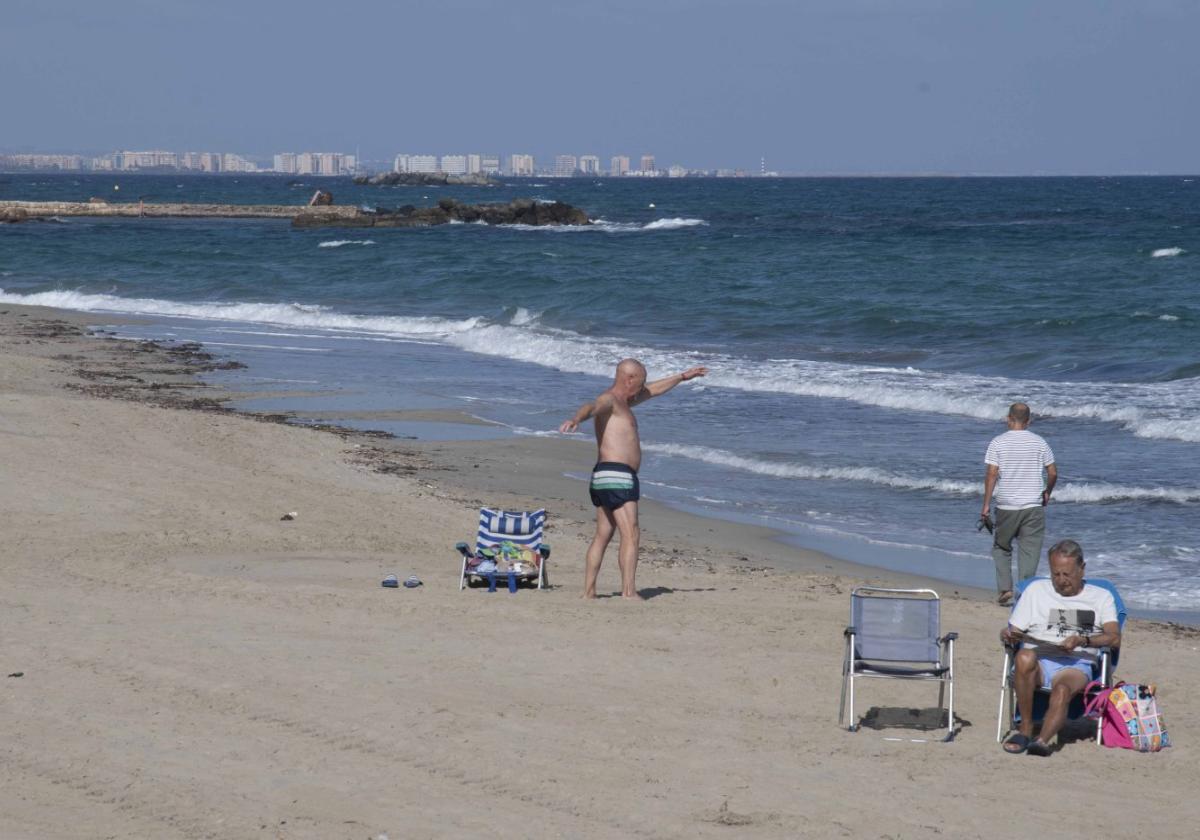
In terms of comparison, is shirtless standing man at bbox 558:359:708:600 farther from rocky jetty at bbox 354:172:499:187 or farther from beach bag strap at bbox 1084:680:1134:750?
rocky jetty at bbox 354:172:499:187

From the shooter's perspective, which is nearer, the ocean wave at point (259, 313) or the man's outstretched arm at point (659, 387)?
the man's outstretched arm at point (659, 387)

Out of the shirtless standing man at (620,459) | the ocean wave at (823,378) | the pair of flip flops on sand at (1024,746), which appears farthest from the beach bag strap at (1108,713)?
the ocean wave at (823,378)

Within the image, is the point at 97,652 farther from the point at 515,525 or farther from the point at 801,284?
the point at 801,284

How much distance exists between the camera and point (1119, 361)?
75.3 feet

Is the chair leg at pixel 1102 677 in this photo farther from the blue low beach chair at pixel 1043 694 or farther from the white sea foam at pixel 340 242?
the white sea foam at pixel 340 242

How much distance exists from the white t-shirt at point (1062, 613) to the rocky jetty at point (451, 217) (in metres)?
67.5

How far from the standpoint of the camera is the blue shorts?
6637mm

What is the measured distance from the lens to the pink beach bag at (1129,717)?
6.44 m

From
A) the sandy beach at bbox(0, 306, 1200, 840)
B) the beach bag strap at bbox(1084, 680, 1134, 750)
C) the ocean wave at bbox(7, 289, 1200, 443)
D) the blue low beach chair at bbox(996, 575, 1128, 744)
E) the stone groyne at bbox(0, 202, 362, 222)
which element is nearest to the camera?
the sandy beach at bbox(0, 306, 1200, 840)

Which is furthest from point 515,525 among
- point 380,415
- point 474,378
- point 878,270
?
point 878,270

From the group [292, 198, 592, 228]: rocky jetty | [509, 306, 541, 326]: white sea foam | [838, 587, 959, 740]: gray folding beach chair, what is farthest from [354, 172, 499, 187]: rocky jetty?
[838, 587, 959, 740]: gray folding beach chair

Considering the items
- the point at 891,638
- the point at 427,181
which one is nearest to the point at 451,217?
the point at 891,638

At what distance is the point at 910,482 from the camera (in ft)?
44.8

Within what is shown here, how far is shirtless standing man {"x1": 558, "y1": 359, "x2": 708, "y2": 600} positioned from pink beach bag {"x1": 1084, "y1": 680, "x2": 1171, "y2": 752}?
3011 mm
